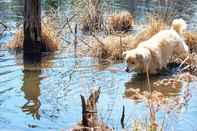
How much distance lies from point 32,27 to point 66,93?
341 cm

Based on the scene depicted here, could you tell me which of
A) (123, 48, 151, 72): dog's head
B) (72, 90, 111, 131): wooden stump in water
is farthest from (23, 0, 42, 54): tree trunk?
(72, 90, 111, 131): wooden stump in water

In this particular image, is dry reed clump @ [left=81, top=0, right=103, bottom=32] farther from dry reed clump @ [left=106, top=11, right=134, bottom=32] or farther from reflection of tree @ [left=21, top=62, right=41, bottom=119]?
reflection of tree @ [left=21, top=62, right=41, bottom=119]

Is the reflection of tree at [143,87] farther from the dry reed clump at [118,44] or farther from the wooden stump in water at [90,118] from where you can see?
the wooden stump in water at [90,118]

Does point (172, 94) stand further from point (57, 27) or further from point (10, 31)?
point (10, 31)

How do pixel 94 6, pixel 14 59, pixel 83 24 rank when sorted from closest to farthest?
pixel 14 59
pixel 94 6
pixel 83 24

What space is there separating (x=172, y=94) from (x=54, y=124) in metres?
2.36

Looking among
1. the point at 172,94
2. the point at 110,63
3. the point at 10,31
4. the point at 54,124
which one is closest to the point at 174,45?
the point at 110,63

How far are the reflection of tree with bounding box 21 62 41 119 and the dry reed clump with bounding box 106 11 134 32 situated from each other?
13.9 ft

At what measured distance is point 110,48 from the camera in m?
11.1

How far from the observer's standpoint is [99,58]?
1104 centimetres

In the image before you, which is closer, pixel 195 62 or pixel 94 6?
pixel 195 62

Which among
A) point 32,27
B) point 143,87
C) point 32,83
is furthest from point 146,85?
point 32,27

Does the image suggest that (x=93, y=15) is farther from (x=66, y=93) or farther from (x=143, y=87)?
(x=66, y=93)

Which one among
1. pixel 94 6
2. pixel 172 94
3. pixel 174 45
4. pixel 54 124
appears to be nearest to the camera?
pixel 54 124
